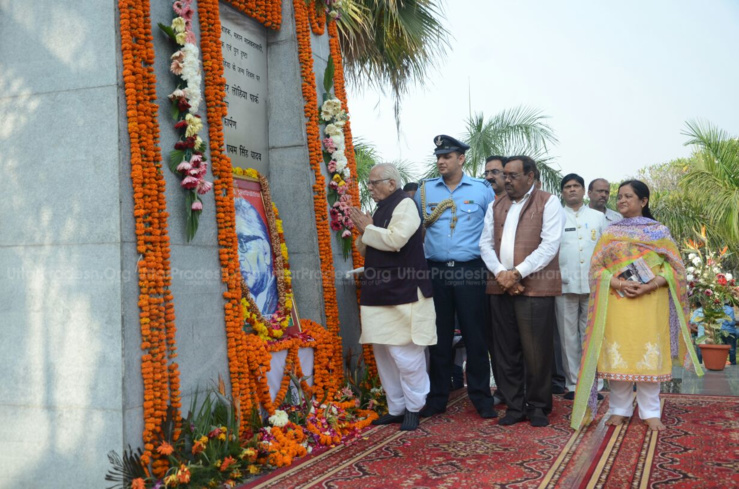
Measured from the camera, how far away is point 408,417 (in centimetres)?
519

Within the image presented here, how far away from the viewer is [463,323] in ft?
18.4

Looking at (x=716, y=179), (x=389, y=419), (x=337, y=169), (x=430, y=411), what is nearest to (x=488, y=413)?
(x=430, y=411)

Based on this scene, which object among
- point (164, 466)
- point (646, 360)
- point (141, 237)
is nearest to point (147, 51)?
point (141, 237)

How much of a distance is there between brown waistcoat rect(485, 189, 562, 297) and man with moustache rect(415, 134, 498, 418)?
25 cm

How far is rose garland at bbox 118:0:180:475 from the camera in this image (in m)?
3.85

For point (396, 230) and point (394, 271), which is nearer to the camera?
point (396, 230)

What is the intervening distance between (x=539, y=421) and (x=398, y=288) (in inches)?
57.3

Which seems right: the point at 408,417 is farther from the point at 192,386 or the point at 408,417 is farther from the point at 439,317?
the point at 192,386

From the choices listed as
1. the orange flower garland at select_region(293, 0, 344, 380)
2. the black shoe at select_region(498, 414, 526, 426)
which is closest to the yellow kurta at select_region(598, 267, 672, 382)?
the black shoe at select_region(498, 414, 526, 426)

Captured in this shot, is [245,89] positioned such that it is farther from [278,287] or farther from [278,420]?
[278,420]

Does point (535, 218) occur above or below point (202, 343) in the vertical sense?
above

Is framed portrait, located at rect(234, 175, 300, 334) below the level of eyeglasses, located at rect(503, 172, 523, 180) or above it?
below

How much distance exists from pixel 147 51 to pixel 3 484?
2633 millimetres

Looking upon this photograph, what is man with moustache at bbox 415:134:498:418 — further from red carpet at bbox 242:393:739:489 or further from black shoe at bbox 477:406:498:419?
red carpet at bbox 242:393:739:489
